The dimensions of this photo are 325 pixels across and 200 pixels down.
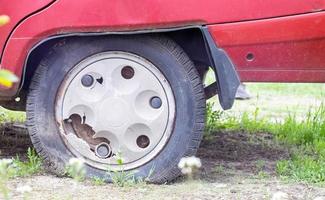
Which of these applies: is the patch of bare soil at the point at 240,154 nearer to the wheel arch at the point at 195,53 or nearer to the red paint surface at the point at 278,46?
the wheel arch at the point at 195,53

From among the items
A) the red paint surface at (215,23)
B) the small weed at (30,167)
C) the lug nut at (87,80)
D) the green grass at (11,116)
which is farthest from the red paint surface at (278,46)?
the green grass at (11,116)

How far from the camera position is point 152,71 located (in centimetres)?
447

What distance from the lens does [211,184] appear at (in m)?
4.56

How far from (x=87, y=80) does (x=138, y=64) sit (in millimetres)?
301

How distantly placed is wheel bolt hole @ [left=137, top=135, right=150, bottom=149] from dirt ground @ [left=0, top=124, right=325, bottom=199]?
0.23m

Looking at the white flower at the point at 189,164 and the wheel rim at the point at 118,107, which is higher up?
the wheel rim at the point at 118,107

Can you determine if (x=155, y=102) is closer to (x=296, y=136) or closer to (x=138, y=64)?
(x=138, y=64)

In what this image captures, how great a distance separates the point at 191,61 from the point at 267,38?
1.54 ft

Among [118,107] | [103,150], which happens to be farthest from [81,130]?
[118,107]

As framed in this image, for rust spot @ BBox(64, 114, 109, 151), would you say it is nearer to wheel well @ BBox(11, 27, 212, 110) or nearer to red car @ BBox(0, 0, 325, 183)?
red car @ BBox(0, 0, 325, 183)

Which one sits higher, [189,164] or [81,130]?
[81,130]

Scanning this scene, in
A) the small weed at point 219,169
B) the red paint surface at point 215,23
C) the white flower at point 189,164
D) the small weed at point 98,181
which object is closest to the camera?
the white flower at point 189,164

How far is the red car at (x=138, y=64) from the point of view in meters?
4.34

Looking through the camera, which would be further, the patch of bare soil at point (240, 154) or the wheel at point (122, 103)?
the patch of bare soil at point (240, 154)
